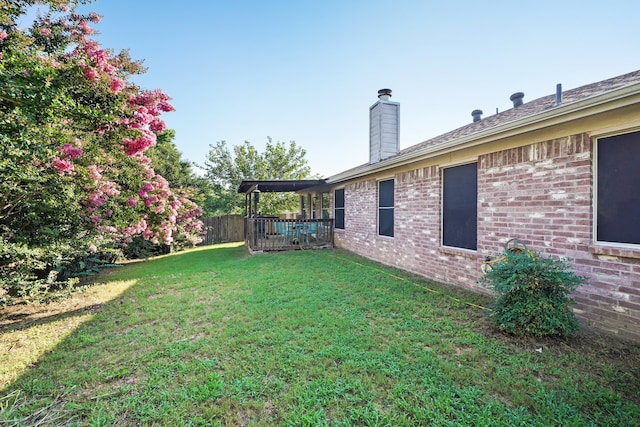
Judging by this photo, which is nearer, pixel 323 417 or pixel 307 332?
pixel 323 417

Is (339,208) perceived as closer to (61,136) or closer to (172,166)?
(61,136)

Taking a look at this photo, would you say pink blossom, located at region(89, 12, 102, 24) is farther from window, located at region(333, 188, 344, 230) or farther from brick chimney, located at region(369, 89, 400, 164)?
window, located at region(333, 188, 344, 230)

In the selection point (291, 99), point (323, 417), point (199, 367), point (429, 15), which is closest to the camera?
point (323, 417)

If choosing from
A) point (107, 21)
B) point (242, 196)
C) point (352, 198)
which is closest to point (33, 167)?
point (107, 21)

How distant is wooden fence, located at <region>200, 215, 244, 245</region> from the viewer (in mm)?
16188

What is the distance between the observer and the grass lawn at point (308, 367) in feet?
7.03

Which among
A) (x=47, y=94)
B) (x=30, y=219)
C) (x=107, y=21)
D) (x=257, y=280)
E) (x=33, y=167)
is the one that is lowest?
(x=257, y=280)

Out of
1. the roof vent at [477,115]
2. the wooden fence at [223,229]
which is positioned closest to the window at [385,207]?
the roof vent at [477,115]

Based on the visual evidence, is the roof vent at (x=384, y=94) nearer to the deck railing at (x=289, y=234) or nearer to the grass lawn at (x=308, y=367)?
the deck railing at (x=289, y=234)

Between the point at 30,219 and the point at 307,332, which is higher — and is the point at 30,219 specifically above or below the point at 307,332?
above

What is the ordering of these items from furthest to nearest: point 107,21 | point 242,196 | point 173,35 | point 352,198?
1. point 242,196
2. point 352,198
3. point 173,35
4. point 107,21

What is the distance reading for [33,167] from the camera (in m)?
4.18

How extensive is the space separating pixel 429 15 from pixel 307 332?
825 centimetres

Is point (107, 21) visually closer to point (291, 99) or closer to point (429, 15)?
point (429, 15)
